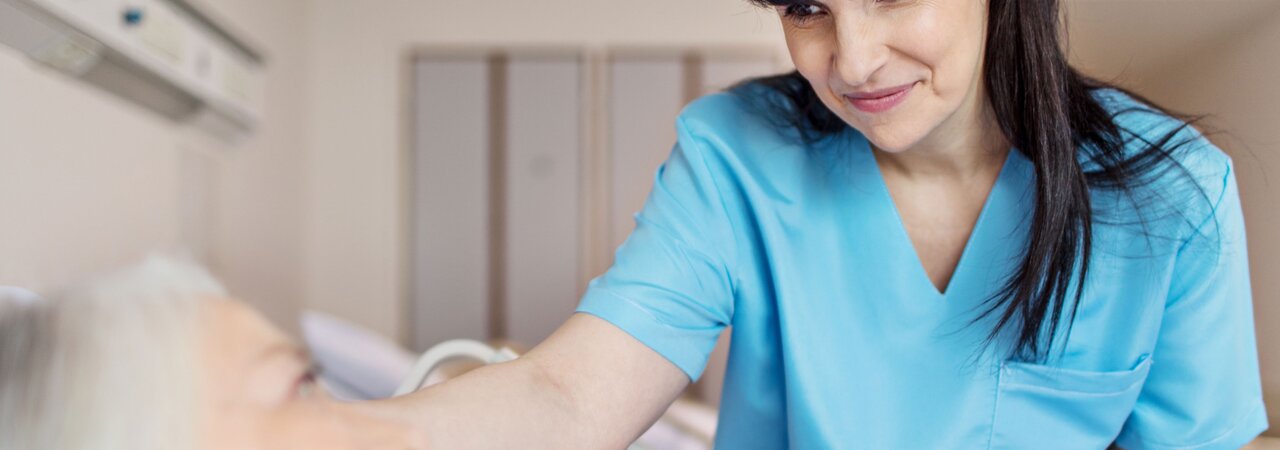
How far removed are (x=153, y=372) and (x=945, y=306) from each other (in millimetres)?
823

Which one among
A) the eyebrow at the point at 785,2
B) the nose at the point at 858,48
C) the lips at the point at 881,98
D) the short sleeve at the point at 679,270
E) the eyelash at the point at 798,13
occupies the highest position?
the eyebrow at the point at 785,2

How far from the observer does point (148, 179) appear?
238 cm

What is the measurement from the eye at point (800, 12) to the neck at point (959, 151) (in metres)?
0.20

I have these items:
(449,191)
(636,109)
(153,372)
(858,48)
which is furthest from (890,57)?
(449,191)

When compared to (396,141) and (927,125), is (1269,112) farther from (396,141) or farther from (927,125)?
(396,141)

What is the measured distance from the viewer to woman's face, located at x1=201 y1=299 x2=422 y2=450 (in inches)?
22.0

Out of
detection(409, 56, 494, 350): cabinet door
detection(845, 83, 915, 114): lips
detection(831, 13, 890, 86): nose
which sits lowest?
detection(409, 56, 494, 350): cabinet door

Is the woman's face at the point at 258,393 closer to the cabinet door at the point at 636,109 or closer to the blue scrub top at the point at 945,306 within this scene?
the blue scrub top at the point at 945,306

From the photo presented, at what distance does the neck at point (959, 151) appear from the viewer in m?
1.12

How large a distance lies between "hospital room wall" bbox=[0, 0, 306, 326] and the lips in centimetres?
56

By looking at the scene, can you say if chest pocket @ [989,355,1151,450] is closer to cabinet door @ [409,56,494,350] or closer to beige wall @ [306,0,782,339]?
beige wall @ [306,0,782,339]

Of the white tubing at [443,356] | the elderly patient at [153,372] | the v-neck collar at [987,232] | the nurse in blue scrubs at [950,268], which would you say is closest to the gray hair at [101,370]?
the elderly patient at [153,372]

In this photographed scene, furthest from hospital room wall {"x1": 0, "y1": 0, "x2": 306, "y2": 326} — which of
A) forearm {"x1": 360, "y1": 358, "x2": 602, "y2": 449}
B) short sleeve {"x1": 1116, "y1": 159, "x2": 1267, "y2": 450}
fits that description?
short sleeve {"x1": 1116, "y1": 159, "x2": 1267, "y2": 450}

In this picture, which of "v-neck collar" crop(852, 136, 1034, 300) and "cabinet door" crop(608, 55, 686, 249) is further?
"cabinet door" crop(608, 55, 686, 249)
